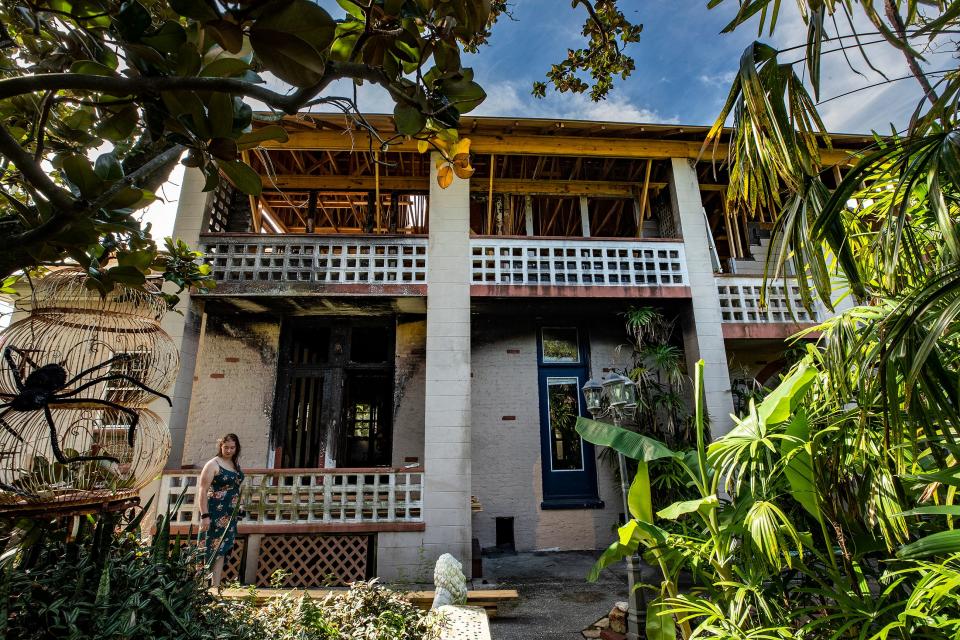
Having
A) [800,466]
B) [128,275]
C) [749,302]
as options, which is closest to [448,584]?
[800,466]

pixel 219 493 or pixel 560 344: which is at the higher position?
pixel 560 344

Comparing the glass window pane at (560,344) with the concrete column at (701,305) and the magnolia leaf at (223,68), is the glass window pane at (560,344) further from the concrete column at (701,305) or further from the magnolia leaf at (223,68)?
A: the magnolia leaf at (223,68)

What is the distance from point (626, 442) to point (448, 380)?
10.3 ft

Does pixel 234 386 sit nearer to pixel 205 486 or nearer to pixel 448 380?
pixel 205 486

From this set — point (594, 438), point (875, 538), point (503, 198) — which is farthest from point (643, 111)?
point (875, 538)

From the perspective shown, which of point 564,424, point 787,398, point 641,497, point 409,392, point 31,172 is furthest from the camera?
point 564,424

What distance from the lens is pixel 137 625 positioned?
62.9 inches

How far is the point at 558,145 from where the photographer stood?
779 cm

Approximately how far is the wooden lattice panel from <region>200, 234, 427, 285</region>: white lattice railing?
12.1 feet

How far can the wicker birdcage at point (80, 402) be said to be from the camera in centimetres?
138

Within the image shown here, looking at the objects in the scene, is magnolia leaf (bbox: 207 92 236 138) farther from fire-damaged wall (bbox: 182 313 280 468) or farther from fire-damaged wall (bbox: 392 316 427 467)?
fire-damaged wall (bbox: 182 313 280 468)

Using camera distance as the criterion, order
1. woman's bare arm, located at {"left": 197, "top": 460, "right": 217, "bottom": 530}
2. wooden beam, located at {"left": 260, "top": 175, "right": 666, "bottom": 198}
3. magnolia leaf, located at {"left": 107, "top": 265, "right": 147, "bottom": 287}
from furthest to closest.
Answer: wooden beam, located at {"left": 260, "top": 175, "right": 666, "bottom": 198}, woman's bare arm, located at {"left": 197, "top": 460, "right": 217, "bottom": 530}, magnolia leaf, located at {"left": 107, "top": 265, "right": 147, "bottom": 287}

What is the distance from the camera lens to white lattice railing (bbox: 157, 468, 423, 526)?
6074 mm

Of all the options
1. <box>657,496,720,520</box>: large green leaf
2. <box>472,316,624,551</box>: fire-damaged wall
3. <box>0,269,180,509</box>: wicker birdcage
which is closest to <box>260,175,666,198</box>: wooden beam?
<box>472,316,624,551</box>: fire-damaged wall
